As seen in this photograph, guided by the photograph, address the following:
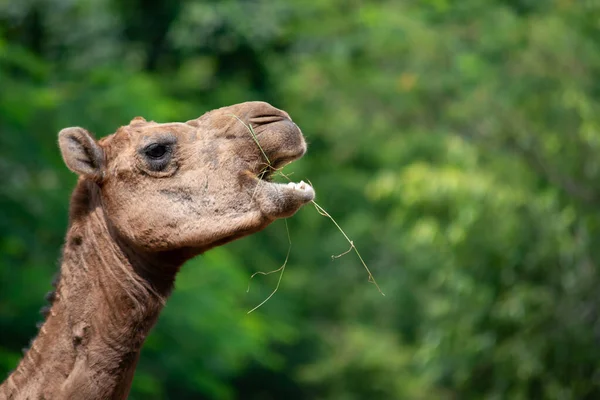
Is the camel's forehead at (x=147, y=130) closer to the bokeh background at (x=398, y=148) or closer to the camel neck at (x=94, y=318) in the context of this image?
the camel neck at (x=94, y=318)

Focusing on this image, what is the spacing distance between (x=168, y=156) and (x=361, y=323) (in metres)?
24.9

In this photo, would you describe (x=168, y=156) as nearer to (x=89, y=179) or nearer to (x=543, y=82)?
(x=89, y=179)

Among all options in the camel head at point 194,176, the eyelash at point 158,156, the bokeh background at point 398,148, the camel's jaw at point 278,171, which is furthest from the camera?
the bokeh background at point 398,148

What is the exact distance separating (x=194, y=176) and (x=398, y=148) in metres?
18.7

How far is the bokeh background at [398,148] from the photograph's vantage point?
1453cm

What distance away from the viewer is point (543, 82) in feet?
52.1

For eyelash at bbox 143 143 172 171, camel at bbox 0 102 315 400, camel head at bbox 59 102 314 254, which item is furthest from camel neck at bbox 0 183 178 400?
eyelash at bbox 143 143 172 171

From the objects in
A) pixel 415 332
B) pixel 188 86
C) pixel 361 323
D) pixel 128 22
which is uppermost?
pixel 128 22

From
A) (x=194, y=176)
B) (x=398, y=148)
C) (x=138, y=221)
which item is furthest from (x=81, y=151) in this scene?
(x=398, y=148)

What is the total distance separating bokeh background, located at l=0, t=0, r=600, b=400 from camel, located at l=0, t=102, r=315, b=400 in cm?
854

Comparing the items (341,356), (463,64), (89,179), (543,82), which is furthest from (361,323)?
(89,179)

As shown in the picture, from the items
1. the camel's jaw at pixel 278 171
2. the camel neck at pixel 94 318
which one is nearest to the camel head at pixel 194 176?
the camel's jaw at pixel 278 171

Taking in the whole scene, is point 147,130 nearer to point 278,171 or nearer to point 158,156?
point 158,156

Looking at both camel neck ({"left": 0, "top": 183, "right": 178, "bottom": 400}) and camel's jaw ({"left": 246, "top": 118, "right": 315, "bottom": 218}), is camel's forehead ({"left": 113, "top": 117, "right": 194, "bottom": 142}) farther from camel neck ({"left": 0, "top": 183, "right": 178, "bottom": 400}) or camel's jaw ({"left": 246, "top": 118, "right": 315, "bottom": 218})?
camel's jaw ({"left": 246, "top": 118, "right": 315, "bottom": 218})
